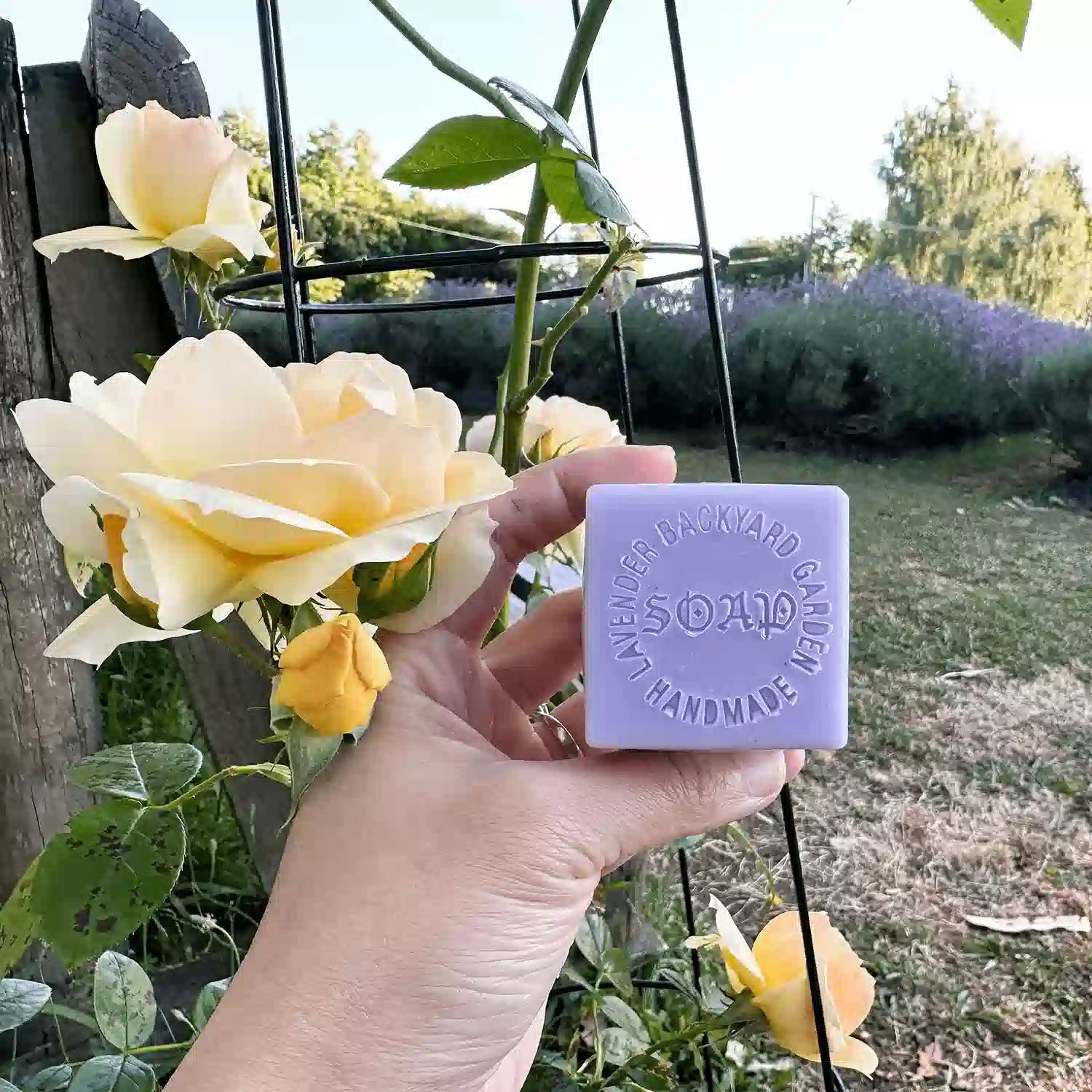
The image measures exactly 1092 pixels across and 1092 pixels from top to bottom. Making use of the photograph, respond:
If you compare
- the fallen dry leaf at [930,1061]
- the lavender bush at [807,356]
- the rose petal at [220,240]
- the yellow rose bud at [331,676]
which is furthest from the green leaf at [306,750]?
the lavender bush at [807,356]

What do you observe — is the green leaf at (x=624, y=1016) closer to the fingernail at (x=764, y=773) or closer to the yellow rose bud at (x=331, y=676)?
the fingernail at (x=764, y=773)

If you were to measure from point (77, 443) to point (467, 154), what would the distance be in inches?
6.0

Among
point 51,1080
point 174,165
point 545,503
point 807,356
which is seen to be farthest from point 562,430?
point 807,356

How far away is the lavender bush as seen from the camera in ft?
3.56

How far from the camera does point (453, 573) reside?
276mm

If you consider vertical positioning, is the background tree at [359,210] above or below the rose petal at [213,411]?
above

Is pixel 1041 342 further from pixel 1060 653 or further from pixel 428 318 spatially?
pixel 428 318

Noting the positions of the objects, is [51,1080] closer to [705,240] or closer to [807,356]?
[705,240]

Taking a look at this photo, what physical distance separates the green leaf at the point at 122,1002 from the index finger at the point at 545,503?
0.86ft

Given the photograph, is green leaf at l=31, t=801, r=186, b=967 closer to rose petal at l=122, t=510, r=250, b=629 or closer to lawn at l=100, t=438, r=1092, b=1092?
rose petal at l=122, t=510, r=250, b=629

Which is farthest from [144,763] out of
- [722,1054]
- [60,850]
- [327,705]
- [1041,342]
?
[1041,342]

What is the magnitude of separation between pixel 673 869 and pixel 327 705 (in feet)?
3.06

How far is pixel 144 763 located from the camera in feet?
1.16

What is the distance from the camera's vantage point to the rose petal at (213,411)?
0.23m
